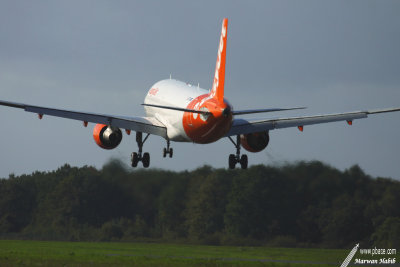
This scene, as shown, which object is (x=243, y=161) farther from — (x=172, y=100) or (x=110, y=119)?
(x=110, y=119)

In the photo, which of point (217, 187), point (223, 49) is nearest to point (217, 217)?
point (217, 187)

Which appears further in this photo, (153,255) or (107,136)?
(107,136)

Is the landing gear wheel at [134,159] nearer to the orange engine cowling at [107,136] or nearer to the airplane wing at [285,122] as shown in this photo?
the orange engine cowling at [107,136]

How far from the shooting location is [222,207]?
8519 cm

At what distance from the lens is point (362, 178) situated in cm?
7819

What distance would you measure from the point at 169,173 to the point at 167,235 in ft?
20.4

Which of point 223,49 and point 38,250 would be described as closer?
point 223,49

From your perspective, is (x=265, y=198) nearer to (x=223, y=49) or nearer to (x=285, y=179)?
(x=285, y=179)

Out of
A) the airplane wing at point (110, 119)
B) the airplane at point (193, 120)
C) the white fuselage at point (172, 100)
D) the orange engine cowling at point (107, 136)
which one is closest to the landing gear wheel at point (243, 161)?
the airplane at point (193, 120)

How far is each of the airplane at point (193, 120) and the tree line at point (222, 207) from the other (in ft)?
10.7

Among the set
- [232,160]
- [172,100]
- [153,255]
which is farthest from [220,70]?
[153,255]

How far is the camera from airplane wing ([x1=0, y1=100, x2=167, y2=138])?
69.8 m

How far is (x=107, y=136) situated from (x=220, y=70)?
11718mm

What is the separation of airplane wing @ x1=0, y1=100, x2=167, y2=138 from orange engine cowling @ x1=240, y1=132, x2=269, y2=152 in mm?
6475
